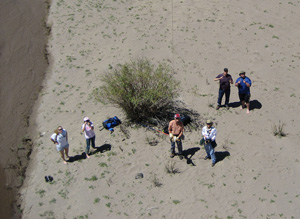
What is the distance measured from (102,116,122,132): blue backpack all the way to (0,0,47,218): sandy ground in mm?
2815

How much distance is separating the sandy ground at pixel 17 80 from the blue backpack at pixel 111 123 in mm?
2815

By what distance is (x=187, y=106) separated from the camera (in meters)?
13.9

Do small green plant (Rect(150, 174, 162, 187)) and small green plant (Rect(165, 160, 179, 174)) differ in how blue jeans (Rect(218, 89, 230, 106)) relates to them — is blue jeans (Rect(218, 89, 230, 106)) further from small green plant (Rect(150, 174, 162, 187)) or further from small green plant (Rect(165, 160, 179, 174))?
small green plant (Rect(150, 174, 162, 187))

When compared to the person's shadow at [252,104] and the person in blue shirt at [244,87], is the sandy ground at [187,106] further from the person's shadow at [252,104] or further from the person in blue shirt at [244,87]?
the person in blue shirt at [244,87]

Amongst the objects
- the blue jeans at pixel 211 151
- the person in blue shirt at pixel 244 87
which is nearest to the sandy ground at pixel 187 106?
the blue jeans at pixel 211 151

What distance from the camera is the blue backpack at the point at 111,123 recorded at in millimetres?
12852

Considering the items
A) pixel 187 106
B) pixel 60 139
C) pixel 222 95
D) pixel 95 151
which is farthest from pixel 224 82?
pixel 60 139

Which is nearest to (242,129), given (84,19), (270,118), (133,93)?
(270,118)

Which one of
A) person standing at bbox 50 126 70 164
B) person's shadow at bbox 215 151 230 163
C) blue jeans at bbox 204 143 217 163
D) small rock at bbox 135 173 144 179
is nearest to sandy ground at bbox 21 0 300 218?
person's shadow at bbox 215 151 230 163

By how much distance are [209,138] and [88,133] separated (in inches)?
144

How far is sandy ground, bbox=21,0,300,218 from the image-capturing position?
10602 millimetres

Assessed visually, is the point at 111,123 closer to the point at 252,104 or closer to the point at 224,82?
the point at 224,82

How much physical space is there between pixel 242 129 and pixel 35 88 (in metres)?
8.86

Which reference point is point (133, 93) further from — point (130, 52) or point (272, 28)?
point (272, 28)
